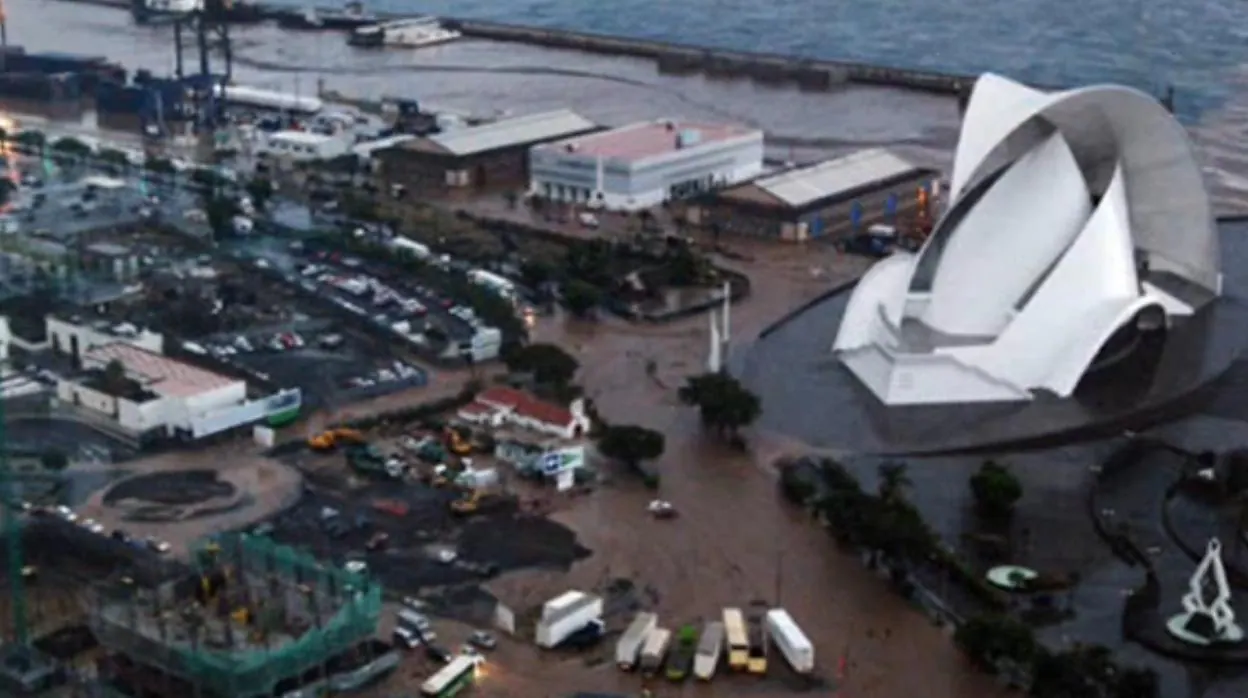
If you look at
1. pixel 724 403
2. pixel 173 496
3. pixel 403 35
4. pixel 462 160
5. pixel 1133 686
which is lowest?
pixel 173 496

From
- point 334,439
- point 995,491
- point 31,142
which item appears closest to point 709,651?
point 995,491

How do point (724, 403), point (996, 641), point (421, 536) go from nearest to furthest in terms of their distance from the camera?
point (996, 641)
point (421, 536)
point (724, 403)

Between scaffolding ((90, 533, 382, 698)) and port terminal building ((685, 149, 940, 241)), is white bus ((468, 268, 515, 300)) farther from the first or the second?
scaffolding ((90, 533, 382, 698))

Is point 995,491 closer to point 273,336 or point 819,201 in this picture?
point 273,336

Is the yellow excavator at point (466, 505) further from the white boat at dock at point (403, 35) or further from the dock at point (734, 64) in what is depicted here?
the white boat at dock at point (403, 35)

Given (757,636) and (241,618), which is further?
(757,636)

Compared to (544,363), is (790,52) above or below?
above
